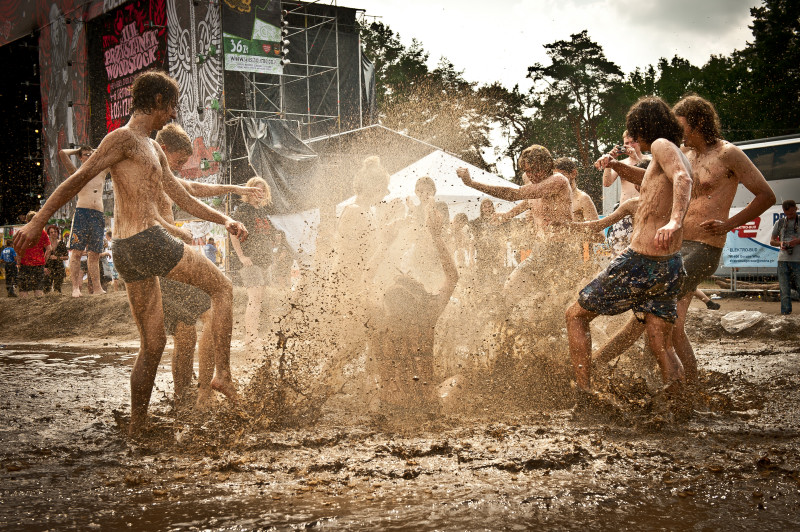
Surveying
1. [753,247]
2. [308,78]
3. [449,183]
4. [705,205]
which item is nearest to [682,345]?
[705,205]

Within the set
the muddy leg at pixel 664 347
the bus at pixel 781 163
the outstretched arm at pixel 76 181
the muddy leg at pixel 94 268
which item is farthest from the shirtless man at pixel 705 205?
the bus at pixel 781 163

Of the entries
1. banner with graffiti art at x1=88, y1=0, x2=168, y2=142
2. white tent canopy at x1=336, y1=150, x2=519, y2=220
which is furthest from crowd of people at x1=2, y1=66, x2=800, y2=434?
banner with graffiti art at x1=88, y1=0, x2=168, y2=142

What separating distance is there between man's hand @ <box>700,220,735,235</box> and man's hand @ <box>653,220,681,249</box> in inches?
34.9

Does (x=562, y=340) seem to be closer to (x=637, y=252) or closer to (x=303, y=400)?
(x=637, y=252)

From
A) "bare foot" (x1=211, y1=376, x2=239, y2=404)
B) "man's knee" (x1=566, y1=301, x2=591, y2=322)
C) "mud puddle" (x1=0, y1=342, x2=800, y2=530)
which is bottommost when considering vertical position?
"mud puddle" (x1=0, y1=342, x2=800, y2=530)

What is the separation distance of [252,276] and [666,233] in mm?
5362

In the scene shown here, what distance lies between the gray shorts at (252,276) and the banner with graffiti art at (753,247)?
10859 mm

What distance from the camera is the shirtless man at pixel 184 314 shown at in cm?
443

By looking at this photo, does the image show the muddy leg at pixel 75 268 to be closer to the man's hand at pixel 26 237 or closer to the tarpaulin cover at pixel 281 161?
the tarpaulin cover at pixel 281 161

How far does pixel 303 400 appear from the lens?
4273mm

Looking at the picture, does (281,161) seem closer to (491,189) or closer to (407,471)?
(491,189)

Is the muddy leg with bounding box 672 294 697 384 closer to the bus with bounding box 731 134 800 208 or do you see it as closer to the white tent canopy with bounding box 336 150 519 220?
the white tent canopy with bounding box 336 150 519 220

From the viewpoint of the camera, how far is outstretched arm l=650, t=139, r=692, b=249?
3588 mm

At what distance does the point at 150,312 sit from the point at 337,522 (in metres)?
1.89
